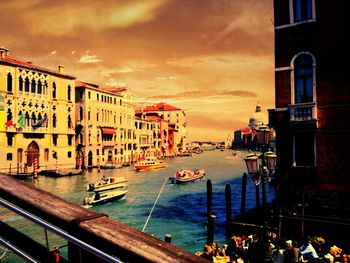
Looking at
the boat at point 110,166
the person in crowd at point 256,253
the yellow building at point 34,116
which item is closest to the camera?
the person in crowd at point 256,253

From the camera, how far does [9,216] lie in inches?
823

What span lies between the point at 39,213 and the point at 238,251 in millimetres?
9146

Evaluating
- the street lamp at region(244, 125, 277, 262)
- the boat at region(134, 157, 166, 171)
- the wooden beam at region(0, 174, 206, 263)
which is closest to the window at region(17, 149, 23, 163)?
the boat at region(134, 157, 166, 171)

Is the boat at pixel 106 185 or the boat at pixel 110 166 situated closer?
the boat at pixel 106 185

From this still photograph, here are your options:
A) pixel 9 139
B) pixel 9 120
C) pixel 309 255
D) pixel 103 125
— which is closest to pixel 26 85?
pixel 9 120

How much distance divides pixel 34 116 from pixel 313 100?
118 feet

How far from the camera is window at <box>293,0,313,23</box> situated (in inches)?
510

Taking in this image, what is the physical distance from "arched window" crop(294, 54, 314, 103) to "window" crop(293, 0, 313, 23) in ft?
4.80

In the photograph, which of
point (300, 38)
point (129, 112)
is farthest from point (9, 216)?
point (129, 112)

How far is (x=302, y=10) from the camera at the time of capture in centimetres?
1312

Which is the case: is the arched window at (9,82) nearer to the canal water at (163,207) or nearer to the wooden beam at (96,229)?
the canal water at (163,207)

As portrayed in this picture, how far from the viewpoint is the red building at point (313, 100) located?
12.3m

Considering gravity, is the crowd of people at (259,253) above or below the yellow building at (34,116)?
below

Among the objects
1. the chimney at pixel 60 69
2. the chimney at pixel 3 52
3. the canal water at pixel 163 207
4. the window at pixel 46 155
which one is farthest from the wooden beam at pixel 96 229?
the chimney at pixel 60 69
